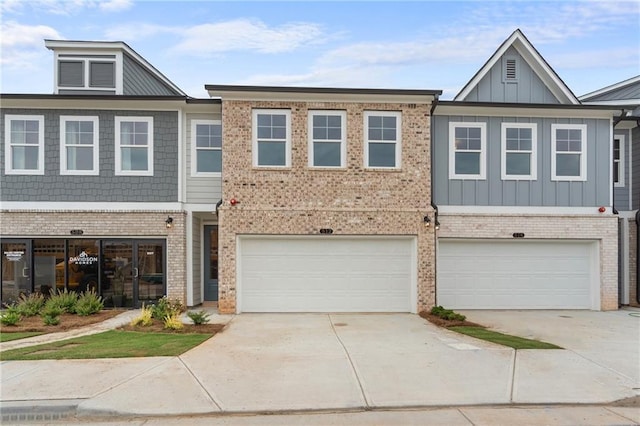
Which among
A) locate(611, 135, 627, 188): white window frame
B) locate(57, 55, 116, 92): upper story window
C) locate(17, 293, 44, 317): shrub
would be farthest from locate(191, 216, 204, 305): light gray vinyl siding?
locate(611, 135, 627, 188): white window frame

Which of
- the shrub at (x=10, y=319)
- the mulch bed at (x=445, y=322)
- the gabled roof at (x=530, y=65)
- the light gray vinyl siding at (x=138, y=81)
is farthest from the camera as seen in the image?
the light gray vinyl siding at (x=138, y=81)

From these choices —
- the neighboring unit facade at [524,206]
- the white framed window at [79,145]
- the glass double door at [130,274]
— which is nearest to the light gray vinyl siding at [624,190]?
the neighboring unit facade at [524,206]

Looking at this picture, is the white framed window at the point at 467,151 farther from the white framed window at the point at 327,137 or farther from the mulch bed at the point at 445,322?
the mulch bed at the point at 445,322

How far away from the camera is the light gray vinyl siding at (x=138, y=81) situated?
49.2 feet

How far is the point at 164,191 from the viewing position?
13117 mm

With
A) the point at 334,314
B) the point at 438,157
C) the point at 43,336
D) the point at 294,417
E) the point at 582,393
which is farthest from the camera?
the point at 438,157

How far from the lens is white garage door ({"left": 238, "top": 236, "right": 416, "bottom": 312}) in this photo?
12797 millimetres

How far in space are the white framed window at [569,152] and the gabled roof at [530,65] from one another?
1.27 m

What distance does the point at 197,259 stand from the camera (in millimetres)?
14109

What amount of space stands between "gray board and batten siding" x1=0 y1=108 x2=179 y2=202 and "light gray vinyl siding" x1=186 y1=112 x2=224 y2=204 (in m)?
0.39

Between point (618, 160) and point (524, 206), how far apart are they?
420 cm

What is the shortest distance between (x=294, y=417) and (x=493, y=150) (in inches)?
424

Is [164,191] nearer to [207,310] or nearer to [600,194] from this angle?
[207,310]

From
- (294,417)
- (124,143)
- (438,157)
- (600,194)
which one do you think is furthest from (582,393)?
(124,143)
